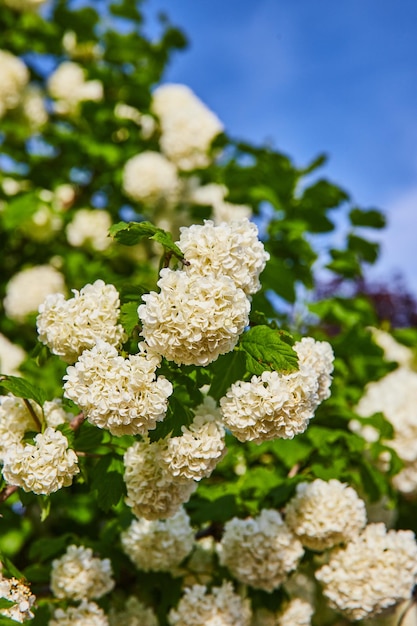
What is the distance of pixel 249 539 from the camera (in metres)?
2.10

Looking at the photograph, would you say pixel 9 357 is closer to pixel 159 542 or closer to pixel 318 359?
pixel 159 542

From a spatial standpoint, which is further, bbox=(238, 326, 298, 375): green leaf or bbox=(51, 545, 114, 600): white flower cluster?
bbox=(51, 545, 114, 600): white flower cluster

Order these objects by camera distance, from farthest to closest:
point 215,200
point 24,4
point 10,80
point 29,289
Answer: point 24,4 → point 215,200 → point 10,80 → point 29,289

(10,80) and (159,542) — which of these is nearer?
(159,542)

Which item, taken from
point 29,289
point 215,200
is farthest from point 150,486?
point 215,200

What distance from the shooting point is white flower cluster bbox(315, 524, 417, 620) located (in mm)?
2148

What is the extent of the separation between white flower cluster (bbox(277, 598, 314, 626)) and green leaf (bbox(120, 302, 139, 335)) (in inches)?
47.2

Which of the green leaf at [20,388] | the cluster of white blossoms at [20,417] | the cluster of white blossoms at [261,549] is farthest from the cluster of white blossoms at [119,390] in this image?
the cluster of white blossoms at [261,549]

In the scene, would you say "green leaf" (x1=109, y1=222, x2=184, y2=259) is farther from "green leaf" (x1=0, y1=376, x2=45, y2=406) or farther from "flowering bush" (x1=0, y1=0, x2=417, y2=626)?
"green leaf" (x1=0, y1=376, x2=45, y2=406)

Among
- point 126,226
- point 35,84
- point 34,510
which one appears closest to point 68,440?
point 126,226

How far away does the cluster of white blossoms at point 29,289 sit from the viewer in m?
3.70

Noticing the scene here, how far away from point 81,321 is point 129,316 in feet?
0.35

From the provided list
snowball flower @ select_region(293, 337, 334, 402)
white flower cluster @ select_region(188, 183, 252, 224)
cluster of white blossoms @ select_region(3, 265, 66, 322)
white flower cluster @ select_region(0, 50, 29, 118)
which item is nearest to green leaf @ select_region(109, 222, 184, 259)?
snowball flower @ select_region(293, 337, 334, 402)

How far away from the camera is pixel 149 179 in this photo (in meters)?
3.95
